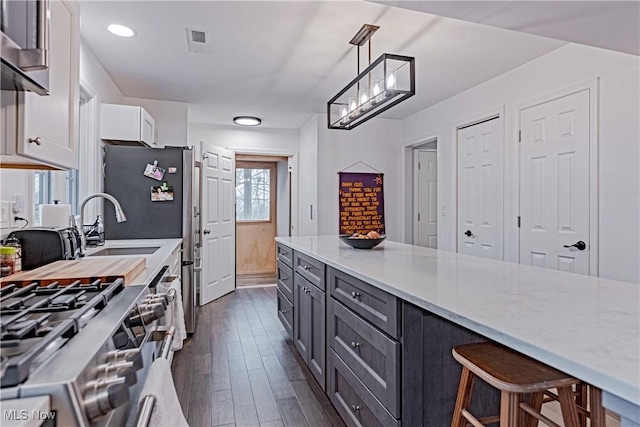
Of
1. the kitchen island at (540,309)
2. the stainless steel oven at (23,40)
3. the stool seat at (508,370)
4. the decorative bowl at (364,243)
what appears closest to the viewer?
the kitchen island at (540,309)

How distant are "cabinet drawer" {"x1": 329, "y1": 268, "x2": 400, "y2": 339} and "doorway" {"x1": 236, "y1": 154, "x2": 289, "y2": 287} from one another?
4.58m

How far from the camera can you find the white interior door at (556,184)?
9.34 ft

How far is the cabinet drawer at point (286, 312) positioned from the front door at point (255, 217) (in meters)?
3.15

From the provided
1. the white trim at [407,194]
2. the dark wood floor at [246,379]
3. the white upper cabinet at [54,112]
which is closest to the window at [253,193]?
the white trim at [407,194]

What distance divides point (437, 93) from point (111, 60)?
3239mm

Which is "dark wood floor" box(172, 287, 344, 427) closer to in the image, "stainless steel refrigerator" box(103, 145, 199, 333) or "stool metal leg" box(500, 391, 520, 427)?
"stainless steel refrigerator" box(103, 145, 199, 333)

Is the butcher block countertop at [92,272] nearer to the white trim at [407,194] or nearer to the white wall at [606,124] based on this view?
the white wall at [606,124]

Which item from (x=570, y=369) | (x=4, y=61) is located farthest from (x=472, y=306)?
(x=4, y=61)

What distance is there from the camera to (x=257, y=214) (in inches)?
266

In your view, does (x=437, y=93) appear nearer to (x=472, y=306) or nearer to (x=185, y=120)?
(x=185, y=120)

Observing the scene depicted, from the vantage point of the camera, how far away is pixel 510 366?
118 centimetres

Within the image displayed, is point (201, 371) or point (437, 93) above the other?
point (437, 93)

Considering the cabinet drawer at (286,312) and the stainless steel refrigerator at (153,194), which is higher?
the stainless steel refrigerator at (153,194)

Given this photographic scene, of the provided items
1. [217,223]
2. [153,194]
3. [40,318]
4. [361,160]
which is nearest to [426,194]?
[361,160]
